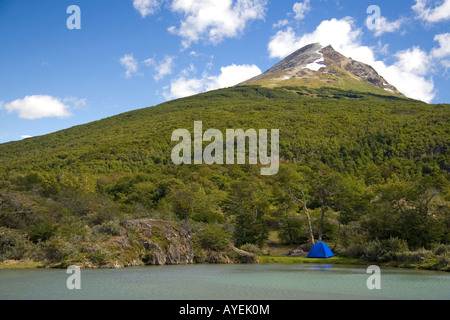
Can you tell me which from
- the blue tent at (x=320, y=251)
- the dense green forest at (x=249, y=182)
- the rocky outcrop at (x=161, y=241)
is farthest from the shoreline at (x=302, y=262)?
the rocky outcrop at (x=161, y=241)

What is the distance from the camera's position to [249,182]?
221ft

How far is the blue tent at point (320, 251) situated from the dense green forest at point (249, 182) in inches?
62.3

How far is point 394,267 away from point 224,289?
17688 millimetres

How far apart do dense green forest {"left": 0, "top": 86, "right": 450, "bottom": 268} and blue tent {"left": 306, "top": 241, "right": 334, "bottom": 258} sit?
1.58 m

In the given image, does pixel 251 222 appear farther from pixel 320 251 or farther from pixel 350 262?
pixel 350 262

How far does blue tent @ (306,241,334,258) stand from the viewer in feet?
123

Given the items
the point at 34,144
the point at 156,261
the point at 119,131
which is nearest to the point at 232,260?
the point at 156,261

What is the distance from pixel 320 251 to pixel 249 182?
30.5m

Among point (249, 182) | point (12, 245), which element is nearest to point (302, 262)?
point (12, 245)

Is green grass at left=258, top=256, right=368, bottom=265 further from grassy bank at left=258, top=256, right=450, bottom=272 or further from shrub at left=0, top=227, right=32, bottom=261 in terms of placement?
shrub at left=0, top=227, right=32, bottom=261

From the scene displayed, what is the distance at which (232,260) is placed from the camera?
3697 centimetres

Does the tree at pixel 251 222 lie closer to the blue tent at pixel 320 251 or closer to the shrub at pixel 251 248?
the shrub at pixel 251 248
